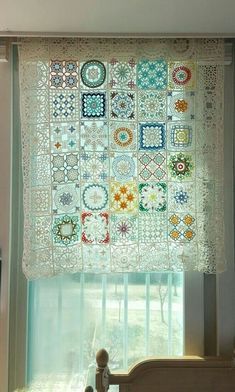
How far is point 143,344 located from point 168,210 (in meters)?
0.54

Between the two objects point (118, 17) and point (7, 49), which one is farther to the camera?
point (7, 49)

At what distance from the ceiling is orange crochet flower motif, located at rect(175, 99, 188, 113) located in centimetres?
25


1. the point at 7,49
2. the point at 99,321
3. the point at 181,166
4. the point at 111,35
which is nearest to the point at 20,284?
the point at 99,321

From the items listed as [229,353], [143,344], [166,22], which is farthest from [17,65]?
[229,353]

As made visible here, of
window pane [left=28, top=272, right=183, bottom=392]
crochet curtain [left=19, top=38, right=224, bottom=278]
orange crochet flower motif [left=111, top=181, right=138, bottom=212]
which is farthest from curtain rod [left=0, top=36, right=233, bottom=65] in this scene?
window pane [left=28, top=272, right=183, bottom=392]

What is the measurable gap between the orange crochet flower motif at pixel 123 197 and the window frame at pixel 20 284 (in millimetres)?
356

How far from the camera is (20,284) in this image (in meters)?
1.64

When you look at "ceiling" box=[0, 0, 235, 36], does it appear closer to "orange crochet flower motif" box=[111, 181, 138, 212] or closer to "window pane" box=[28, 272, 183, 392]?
"orange crochet flower motif" box=[111, 181, 138, 212]

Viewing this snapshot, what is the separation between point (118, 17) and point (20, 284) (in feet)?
3.48

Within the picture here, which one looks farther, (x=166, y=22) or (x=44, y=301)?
(x=44, y=301)

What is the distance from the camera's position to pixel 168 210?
1.58 meters

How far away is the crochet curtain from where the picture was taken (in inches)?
61.7

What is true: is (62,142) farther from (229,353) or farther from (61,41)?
(229,353)

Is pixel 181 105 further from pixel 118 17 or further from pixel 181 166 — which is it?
pixel 118 17
